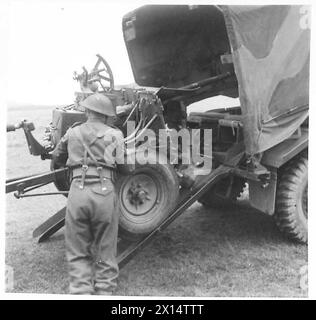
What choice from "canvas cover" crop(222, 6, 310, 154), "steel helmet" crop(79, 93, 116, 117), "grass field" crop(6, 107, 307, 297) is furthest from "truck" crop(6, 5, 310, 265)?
"steel helmet" crop(79, 93, 116, 117)

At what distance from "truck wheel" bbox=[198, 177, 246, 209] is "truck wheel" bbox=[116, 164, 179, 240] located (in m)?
1.63

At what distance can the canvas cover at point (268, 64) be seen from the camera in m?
4.90

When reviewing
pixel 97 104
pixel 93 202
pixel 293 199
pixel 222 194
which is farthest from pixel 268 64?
pixel 222 194

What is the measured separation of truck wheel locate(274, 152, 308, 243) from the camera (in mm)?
5691

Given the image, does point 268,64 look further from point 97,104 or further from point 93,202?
point 93,202

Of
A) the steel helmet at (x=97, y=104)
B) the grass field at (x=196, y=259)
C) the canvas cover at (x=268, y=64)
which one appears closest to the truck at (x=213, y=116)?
the canvas cover at (x=268, y=64)

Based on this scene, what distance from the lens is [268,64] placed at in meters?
5.05

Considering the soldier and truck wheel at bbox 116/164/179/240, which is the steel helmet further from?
truck wheel at bbox 116/164/179/240

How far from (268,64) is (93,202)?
2.13 m

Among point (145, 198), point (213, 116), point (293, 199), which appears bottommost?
point (293, 199)

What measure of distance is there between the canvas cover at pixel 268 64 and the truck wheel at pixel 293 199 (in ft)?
1.97

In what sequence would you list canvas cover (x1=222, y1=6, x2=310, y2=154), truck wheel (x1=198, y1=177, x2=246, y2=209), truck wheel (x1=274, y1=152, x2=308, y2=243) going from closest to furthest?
canvas cover (x1=222, y1=6, x2=310, y2=154) → truck wheel (x1=274, y1=152, x2=308, y2=243) → truck wheel (x1=198, y1=177, x2=246, y2=209)
